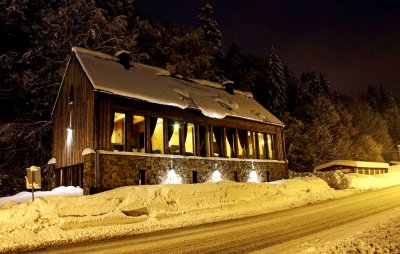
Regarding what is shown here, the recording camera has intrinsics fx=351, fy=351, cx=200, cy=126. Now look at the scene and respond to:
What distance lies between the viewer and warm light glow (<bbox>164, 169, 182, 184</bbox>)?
18769mm

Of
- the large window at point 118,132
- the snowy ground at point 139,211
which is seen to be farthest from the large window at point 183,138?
Result: the snowy ground at point 139,211

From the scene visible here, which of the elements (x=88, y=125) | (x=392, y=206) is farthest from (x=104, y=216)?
(x=392, y=206)

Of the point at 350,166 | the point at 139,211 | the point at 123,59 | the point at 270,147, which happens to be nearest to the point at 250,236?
the point at 139,211

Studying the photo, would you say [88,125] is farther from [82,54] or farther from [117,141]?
[82,54]

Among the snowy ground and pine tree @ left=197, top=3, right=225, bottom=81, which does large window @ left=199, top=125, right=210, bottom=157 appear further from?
pine tree @ left=197, top=3, right=225, bottom=81

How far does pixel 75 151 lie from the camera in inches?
732

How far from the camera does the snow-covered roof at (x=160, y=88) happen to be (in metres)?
18.2

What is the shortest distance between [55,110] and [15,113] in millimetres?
5041

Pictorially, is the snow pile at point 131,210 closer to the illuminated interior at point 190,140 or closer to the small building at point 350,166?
the illuminated interior at point 190,140

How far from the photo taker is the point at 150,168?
59.5 ft

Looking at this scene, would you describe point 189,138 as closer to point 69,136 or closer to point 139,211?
point 69,136

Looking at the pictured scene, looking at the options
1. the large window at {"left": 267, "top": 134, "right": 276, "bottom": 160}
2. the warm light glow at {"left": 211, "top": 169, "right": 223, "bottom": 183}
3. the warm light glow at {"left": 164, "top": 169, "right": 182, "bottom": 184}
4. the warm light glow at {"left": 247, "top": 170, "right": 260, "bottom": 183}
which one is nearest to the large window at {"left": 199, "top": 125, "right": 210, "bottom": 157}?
the warm light glow at {"left": 211, "top": 169, "right": 223, "bottom": 183}

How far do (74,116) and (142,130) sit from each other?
12.8ft

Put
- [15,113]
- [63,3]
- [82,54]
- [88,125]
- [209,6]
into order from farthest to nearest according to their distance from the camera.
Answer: [209,6] < [63,3] < [15,113] < [82,54] < [88,125]
